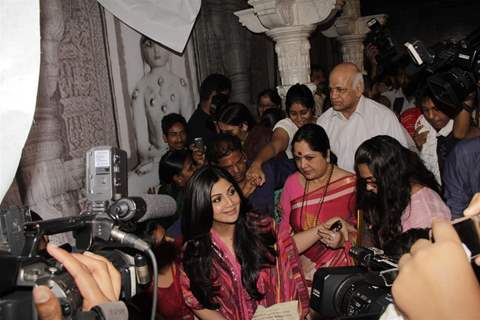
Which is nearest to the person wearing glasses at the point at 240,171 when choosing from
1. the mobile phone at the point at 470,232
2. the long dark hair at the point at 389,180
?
the long dark hair at the point at 389,180

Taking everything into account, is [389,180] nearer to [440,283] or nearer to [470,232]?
[470,232]

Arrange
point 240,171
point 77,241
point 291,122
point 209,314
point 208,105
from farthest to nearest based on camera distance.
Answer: point 208,105 → point 291,122 → point 240,171 → point 209,314 → point 77,241

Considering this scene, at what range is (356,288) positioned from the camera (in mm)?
1299

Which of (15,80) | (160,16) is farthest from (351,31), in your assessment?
(15,80)

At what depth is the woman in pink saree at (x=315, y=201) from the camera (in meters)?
2.47

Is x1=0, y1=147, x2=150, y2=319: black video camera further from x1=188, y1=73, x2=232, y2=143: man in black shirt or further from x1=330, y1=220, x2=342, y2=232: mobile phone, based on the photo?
x1=188, y1=73, x2=232, y2=143: man in black shirt

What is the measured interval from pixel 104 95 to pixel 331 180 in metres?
1.44

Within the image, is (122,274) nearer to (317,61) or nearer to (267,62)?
(267,62)

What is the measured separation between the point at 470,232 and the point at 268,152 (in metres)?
2.29

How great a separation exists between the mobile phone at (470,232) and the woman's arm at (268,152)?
200 centimetres

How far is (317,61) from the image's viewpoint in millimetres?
7715

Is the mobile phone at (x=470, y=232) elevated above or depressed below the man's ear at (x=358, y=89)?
below

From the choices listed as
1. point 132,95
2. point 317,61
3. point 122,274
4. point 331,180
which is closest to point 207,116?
point 132,95

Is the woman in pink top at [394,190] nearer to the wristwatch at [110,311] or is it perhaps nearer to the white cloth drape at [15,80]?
the wristwatch at [110,311]
